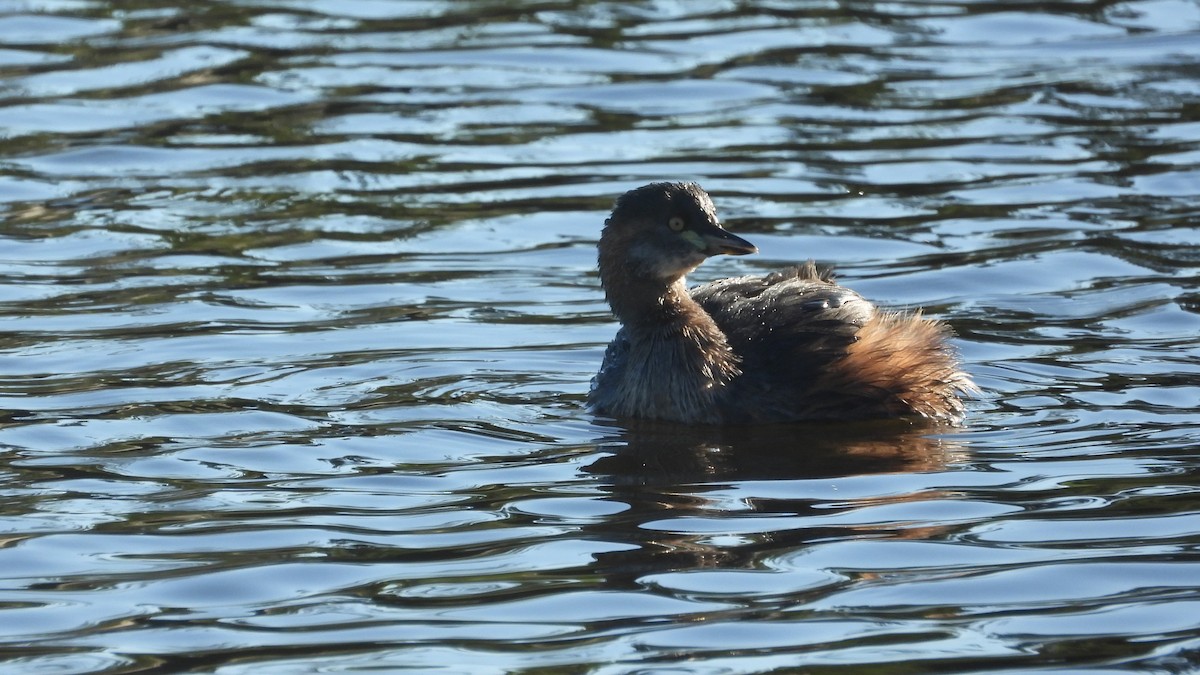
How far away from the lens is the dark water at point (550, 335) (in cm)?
580

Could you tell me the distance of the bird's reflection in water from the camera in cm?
636

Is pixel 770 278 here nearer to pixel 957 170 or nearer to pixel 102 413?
pixel 102 413

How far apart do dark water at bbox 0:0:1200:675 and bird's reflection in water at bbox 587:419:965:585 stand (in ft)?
0.08

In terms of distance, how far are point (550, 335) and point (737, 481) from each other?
101 inches

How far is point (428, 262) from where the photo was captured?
10.9 metres

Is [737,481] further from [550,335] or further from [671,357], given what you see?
[550,335]

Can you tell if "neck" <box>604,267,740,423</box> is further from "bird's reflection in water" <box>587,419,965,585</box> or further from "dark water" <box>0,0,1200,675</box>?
"dark water" <box>0,0,1200,675</box>

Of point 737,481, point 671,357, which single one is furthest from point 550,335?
point 737,481

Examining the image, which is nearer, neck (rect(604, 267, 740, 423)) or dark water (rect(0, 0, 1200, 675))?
dark water (rect(0, 0, 1200, 675))

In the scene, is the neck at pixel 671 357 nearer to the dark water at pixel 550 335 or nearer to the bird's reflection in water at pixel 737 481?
the bird's reflection in water at pixel 737 481

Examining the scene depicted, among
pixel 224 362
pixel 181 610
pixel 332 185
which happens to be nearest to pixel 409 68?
pixel 332 185

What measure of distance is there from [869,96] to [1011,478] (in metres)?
7.10

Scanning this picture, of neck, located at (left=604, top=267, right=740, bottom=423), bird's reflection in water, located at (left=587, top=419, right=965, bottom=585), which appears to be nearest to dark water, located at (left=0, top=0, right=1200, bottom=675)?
bird's reflection in water, located at (left=587, top=419, right=965, bottom=585)

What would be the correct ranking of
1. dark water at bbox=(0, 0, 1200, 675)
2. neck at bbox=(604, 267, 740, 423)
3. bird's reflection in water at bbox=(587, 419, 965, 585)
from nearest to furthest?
dark water at bbox=(0, 0, 1200, 675), bird's reflection in water at bbox=(587, 419, 965, 585), neck at bbox=(604, 267, 740, 423)
